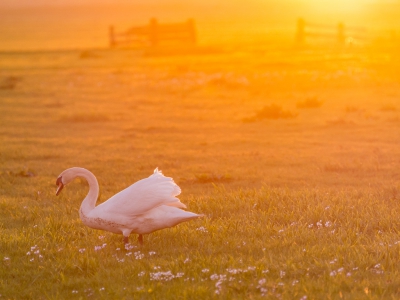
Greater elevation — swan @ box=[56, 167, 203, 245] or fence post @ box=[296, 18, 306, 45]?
swan @ box=[56, 167, 203, 245]

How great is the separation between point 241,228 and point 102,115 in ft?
41.2

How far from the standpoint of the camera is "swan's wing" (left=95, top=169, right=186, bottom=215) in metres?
6.55

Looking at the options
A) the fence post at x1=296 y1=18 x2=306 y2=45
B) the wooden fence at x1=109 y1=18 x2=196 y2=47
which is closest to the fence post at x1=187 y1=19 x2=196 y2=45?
the wooden fence at x1=109 y1=18 x2=196 y2=47

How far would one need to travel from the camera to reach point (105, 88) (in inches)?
1021

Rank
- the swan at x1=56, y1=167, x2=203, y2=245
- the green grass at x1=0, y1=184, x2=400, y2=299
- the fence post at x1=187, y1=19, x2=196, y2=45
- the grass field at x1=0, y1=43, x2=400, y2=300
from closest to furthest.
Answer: the green grass at x1=0, y1=184, x2=400, y2=299
the grass field at x1=0, y1=43, x2=400, y2=300
the swan at x1=56, y1=167, x2=203, y2=245
the fence post at x1=187, y1=19, x2=196, y2=45

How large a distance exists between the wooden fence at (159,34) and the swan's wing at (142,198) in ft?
149

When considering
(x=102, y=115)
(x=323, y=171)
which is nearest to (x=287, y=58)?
(x=102, y=115)

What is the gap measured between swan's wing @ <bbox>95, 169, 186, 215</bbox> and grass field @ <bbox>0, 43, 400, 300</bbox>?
47 cm

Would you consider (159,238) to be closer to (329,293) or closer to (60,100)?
(329,293)

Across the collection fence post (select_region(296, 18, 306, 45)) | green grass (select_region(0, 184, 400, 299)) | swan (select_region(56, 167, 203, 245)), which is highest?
swan (select_region(56, 167, 203, 245))

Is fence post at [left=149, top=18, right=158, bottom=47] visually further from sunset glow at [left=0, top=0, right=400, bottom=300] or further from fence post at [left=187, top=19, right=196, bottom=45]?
sunset glow at [left=0, top=0, right=400, bottom=300]

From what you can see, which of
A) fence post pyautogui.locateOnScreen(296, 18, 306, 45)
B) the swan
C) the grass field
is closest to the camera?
the grass field

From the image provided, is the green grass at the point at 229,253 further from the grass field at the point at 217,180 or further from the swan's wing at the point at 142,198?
the swan's wing at the point at 142,198

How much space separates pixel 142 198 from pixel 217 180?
171 inches
